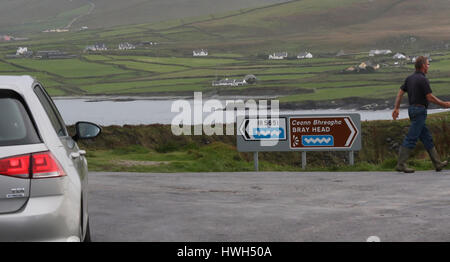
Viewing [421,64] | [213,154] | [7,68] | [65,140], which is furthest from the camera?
[7,68]

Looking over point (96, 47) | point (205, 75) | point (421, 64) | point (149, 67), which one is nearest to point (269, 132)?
point (421, 64)

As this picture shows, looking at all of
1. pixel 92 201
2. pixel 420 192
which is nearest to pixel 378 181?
pixel 420 192

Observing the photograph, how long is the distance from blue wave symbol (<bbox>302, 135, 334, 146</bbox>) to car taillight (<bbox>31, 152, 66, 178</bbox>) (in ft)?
44.9

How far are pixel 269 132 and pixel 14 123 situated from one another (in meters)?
13.8

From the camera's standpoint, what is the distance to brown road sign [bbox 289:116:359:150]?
18.8 m

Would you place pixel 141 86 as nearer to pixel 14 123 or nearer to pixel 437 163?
pixel 437 163

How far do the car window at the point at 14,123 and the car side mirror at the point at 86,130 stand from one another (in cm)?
207

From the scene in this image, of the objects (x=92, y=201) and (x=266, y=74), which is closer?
(x=92, y=201)

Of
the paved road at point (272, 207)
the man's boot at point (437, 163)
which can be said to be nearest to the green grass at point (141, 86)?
the man's boot at point (437, 163)

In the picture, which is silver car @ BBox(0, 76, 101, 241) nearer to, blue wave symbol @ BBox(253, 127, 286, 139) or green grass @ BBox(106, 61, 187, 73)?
blue wave symbol @ BBox(253, 127, 286, 139)

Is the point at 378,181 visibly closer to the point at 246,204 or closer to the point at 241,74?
the point at 246,204

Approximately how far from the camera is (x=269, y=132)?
1917cm
